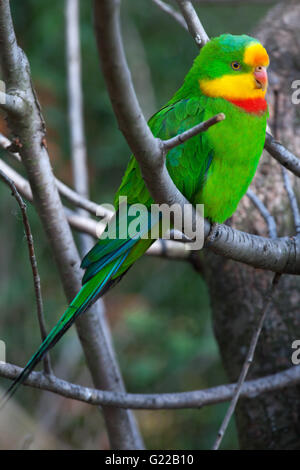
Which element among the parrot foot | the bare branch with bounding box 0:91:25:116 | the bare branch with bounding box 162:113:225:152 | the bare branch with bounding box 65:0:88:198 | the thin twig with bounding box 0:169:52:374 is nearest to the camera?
the bare branch with bounding box 162:113:225:152

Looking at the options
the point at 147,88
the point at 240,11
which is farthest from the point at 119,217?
the point at 240,11

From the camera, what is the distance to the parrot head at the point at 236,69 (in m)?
2.06

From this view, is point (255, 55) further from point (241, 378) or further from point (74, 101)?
point (74, 101)

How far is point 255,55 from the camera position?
205 centimetres

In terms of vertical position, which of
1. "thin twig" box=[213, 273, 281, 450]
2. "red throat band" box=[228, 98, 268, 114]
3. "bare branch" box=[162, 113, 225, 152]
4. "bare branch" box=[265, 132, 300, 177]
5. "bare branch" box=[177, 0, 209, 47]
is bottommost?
"thin twig" box=[213, 273, 281, 450]

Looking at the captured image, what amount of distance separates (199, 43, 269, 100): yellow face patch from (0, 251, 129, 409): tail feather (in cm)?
66

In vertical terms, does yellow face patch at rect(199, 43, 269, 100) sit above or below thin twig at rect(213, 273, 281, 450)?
above

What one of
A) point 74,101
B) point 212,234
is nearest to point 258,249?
point 212,234

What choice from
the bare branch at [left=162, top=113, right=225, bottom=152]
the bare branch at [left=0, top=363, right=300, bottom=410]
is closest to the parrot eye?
the bare branch at [left=162, top=113, right=225, bottom=152]

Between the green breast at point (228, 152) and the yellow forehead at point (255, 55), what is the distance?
0.16m

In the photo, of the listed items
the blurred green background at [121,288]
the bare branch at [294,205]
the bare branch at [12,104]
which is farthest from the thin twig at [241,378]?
the blurred green background at [121,288]

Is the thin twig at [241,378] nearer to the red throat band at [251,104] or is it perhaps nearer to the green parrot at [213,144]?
the green parrot at [213,144]

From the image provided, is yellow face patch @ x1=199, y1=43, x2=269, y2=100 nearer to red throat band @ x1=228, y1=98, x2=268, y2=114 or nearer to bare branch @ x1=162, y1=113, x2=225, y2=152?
red throat band @ x1=228, y1=98, x2=268, y2=114

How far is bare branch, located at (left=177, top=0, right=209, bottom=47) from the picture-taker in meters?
1.97
